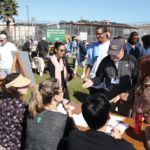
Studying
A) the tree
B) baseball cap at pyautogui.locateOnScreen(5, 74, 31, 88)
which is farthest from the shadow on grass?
the tree

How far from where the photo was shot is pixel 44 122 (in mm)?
1535

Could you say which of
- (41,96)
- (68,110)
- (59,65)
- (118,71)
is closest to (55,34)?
(59,65)

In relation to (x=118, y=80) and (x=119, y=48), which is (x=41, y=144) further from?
(x=119, y=48)

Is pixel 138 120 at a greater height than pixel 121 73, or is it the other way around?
pixel 121 73

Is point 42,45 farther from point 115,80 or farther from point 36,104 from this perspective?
point 36,104

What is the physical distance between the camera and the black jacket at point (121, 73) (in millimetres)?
2584

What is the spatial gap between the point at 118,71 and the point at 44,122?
4.99 ft

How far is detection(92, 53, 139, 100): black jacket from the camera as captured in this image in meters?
2.58

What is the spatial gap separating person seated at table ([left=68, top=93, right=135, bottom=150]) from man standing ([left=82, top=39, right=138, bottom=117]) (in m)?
1.33

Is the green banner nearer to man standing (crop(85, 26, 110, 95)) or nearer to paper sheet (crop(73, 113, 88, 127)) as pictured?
man standing (crop(85, 26, 110, 95))

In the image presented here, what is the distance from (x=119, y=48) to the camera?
2.53m

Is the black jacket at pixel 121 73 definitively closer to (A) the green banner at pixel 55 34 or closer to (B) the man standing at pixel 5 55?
(B) the man standing at pixel 5 55

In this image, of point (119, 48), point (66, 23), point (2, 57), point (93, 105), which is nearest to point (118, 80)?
point (119, 48)

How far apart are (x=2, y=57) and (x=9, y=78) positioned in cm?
329
